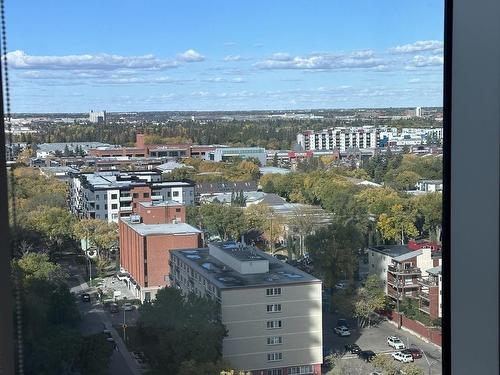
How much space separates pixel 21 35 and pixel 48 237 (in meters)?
0.45

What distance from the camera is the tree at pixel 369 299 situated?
1467 mm

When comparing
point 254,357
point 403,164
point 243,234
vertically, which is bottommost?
point 254,357

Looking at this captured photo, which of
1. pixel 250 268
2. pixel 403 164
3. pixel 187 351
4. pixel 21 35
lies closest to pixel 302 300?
pixel 250 268

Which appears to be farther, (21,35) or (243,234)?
(243,234)

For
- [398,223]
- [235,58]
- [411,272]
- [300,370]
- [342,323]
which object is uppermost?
[235,58]

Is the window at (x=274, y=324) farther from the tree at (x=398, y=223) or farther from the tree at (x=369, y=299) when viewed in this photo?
the tree at (x=398, y=223)

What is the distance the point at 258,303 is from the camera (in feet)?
4.62

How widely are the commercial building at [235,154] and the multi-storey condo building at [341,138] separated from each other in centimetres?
10

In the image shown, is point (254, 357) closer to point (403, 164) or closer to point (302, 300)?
point (302, 300)

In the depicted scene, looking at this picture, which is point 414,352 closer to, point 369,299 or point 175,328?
point 369,299

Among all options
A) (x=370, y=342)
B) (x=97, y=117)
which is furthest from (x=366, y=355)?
(x=97, y=117)

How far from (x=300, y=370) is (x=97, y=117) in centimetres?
76

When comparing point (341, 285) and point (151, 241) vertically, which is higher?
point (151, 241)

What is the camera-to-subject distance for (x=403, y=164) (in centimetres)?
148
